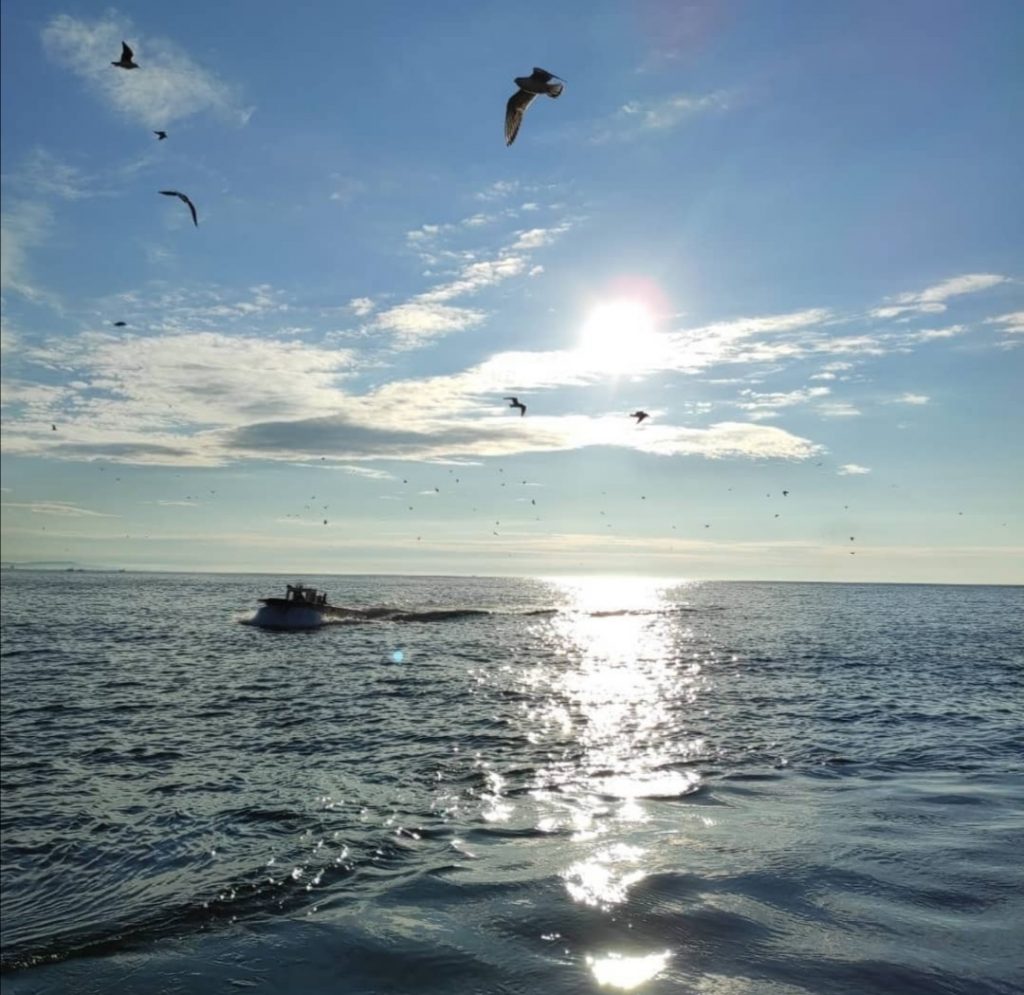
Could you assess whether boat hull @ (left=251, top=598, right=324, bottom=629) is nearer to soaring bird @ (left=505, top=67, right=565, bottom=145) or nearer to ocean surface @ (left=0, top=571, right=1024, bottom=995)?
ocean surface @ (left=0, top=571, right=1024, bottom=995)

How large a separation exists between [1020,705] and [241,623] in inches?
2620

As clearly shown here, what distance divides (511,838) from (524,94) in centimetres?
1272

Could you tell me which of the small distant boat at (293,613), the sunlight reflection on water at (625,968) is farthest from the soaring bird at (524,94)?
the small distant boat at (293,613)

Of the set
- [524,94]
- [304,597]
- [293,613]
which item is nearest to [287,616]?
[293,613]

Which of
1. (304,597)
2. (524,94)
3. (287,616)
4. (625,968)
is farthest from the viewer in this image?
(304,597)

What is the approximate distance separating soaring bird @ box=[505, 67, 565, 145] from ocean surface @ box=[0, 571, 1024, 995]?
11192mm

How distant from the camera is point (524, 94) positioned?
12.3 m

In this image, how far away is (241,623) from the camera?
77.4 metres

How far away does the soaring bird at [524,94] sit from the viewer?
38.9 ft

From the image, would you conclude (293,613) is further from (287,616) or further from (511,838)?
(511,838)

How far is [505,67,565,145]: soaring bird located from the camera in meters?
11.8

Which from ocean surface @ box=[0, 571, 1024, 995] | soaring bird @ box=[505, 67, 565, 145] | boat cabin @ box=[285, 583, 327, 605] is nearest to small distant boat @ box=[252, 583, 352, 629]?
boat cabin @ box=[285, 583, 327, 605]

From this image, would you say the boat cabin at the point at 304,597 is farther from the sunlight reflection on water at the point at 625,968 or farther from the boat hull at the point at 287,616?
the sunlight reflection on water at the point at 625,968

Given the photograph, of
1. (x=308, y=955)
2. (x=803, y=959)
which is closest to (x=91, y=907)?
(x=308, y=955)
